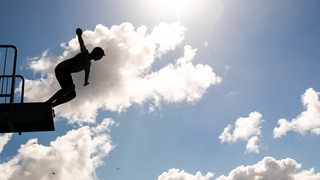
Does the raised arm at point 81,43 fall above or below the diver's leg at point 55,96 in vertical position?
above

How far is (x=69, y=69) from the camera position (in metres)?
8.96

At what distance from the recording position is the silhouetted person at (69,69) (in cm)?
868

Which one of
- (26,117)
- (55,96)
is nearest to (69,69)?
(55,96)

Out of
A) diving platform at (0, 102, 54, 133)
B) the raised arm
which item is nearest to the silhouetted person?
the raised arm

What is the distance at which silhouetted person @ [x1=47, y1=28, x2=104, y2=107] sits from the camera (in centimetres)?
868

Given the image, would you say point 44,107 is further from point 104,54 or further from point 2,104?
point 104,54

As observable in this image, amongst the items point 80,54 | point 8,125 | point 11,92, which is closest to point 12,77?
point 11,92

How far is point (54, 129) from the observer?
9.39m

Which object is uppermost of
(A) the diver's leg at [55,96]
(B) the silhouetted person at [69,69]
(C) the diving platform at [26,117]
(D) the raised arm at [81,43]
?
(D) the raised arm at [81,43]

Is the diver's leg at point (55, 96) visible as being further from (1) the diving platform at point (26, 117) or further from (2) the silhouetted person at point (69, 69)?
(1) the diving platform at point (26, 117)

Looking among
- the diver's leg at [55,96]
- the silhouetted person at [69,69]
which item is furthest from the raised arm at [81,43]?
the diver's leg at [55,96]

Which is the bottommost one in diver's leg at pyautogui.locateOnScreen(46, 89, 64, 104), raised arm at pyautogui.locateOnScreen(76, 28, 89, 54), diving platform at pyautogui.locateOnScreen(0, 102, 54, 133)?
diving platform at pyautogui.locateOnScreen(0, 102, 54, 133)

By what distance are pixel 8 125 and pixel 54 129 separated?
1077 mm

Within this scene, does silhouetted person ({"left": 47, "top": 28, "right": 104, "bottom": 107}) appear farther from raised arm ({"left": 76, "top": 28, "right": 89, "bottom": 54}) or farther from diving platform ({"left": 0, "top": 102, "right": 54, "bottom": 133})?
diving platform ({"left": 0, "top": 102, "right": 54, "bottom": 133})
